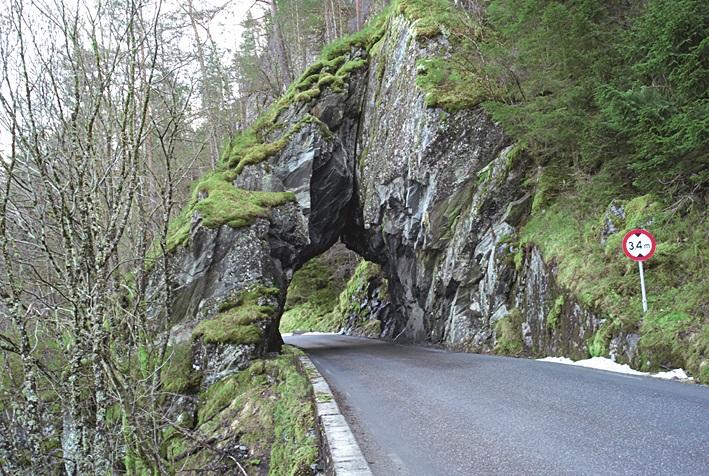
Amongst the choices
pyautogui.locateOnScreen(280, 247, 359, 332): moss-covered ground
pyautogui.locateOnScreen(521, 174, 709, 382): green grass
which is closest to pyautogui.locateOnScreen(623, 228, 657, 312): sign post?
pyautogui.locateOnScreen(521, 174, 709, 382): green grass

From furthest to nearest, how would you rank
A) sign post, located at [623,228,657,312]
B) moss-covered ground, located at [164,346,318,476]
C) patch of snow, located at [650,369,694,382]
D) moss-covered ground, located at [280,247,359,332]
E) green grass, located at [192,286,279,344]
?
moss-covered ground, located at [280,247,359,332], green grass, located at [192,286,279,344], sign post, located at [623,228,657,312], patch of snow, located at [650,369,694,382], moss-covered ground, located at [164,346,318,476]

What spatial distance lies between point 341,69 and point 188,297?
11.3 m

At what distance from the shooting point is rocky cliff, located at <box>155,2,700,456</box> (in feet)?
37.0

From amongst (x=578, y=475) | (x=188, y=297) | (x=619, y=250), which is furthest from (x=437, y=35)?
(x=578, y=475)

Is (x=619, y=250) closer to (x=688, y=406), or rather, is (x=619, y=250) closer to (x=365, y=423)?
(x=688, y=406)

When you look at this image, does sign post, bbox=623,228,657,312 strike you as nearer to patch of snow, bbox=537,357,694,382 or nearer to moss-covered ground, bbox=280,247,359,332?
patch of snow, bbox=537,357,694,382

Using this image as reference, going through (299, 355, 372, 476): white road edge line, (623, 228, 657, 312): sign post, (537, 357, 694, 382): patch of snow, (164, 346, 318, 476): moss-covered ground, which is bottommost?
(164, 346, 318, 476): moss-covered ground

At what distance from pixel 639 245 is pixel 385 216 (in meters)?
10.6

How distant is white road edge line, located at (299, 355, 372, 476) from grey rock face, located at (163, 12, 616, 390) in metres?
5.11

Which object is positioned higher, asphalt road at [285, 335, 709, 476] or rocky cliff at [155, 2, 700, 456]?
rocky cliff at [155, 2, 700, 456]

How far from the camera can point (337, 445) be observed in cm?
406

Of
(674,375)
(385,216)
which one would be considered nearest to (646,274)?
(674,375)

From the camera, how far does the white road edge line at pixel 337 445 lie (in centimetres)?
351

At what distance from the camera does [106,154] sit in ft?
16.7
